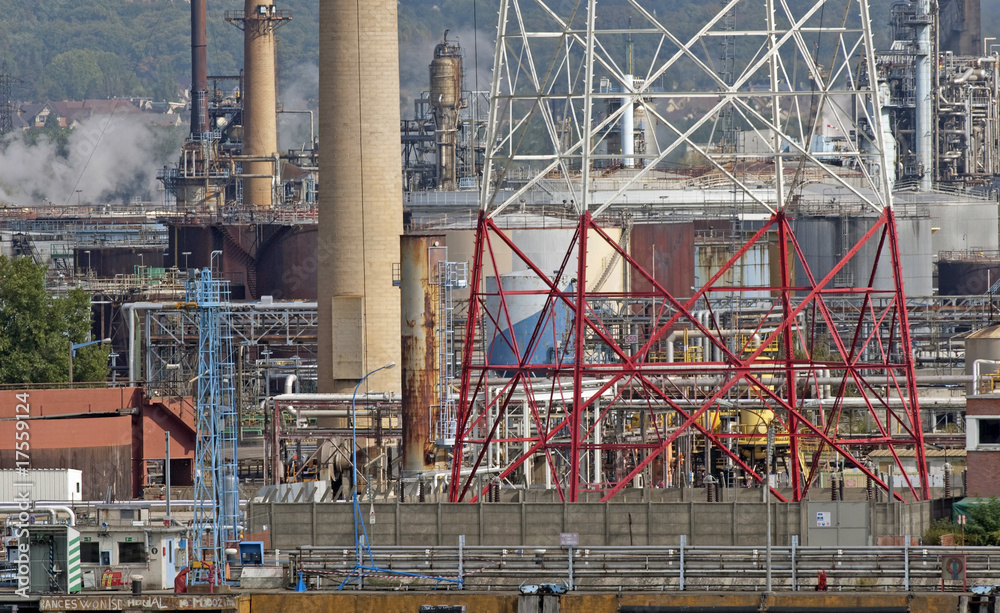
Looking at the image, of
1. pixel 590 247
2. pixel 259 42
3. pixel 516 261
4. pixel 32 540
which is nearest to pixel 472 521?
pixel 32 540

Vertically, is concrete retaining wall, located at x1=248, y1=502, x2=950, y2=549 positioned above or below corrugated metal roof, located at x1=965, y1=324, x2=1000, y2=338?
below

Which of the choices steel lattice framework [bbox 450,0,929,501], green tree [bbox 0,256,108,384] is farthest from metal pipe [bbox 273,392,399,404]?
green tree [bbox 0,256,108,384]

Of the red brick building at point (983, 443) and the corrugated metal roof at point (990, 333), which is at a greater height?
the corrugated metal roof at point (990, 333)

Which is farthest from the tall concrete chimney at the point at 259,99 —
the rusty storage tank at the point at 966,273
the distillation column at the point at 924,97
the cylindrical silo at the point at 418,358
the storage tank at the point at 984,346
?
the cylindrical silo at the point at 418,358

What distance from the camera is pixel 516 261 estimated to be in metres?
74.9

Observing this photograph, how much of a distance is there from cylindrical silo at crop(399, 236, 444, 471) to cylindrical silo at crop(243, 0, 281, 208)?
2570 inches

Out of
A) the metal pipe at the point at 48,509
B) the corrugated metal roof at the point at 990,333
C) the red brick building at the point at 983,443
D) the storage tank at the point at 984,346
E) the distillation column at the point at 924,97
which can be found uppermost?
the distillation column at the point at 924,97

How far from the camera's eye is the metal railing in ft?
84.6

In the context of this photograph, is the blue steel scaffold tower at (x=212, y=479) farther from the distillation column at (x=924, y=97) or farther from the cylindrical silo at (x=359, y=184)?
the distillation column at (x=924, y=97)

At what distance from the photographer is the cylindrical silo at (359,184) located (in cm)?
5131

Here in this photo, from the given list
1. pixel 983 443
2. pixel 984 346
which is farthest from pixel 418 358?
pixel 984 346

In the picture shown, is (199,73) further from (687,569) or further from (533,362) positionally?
(687,569)

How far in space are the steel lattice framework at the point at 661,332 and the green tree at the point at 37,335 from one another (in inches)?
565

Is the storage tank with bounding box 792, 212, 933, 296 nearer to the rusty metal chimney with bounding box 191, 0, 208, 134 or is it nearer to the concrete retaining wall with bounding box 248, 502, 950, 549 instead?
the rusty metal chimney with bounding box 191, 0, 208, 134
